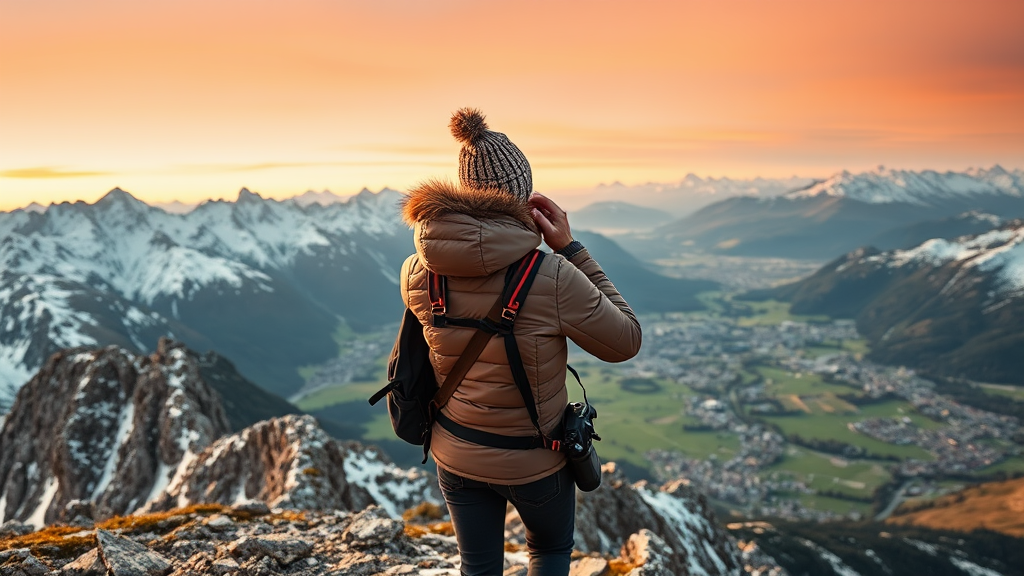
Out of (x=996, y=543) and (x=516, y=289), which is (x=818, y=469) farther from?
(x=516, y=289)

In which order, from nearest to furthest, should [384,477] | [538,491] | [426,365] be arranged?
[538,491] → [426,365] → [384,477]

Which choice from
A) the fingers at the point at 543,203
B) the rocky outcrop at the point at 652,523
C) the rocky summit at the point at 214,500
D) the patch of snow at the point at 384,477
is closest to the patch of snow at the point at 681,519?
the rocky outcrop at the point at 652,523

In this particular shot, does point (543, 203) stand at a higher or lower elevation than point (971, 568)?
higher

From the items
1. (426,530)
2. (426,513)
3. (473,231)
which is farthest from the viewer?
(426,513)

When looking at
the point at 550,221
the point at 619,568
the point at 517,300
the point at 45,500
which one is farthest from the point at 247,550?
the point at 45,500

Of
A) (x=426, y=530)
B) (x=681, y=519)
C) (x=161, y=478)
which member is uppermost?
(x=426, y=530)

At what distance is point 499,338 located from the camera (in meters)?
5.28

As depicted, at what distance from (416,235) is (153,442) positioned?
63.3 meters

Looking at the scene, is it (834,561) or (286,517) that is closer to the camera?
(286,517)

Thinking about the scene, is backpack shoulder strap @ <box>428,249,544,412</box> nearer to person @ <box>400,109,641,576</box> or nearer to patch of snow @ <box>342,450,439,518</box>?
person @ <box>400,109,641,576</box>

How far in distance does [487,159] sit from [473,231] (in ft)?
3.32

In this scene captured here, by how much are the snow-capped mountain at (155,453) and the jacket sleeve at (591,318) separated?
24751 mm

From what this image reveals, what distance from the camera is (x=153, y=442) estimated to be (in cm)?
5678

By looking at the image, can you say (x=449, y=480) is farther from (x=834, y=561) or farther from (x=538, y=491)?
(x=834, y=561)
